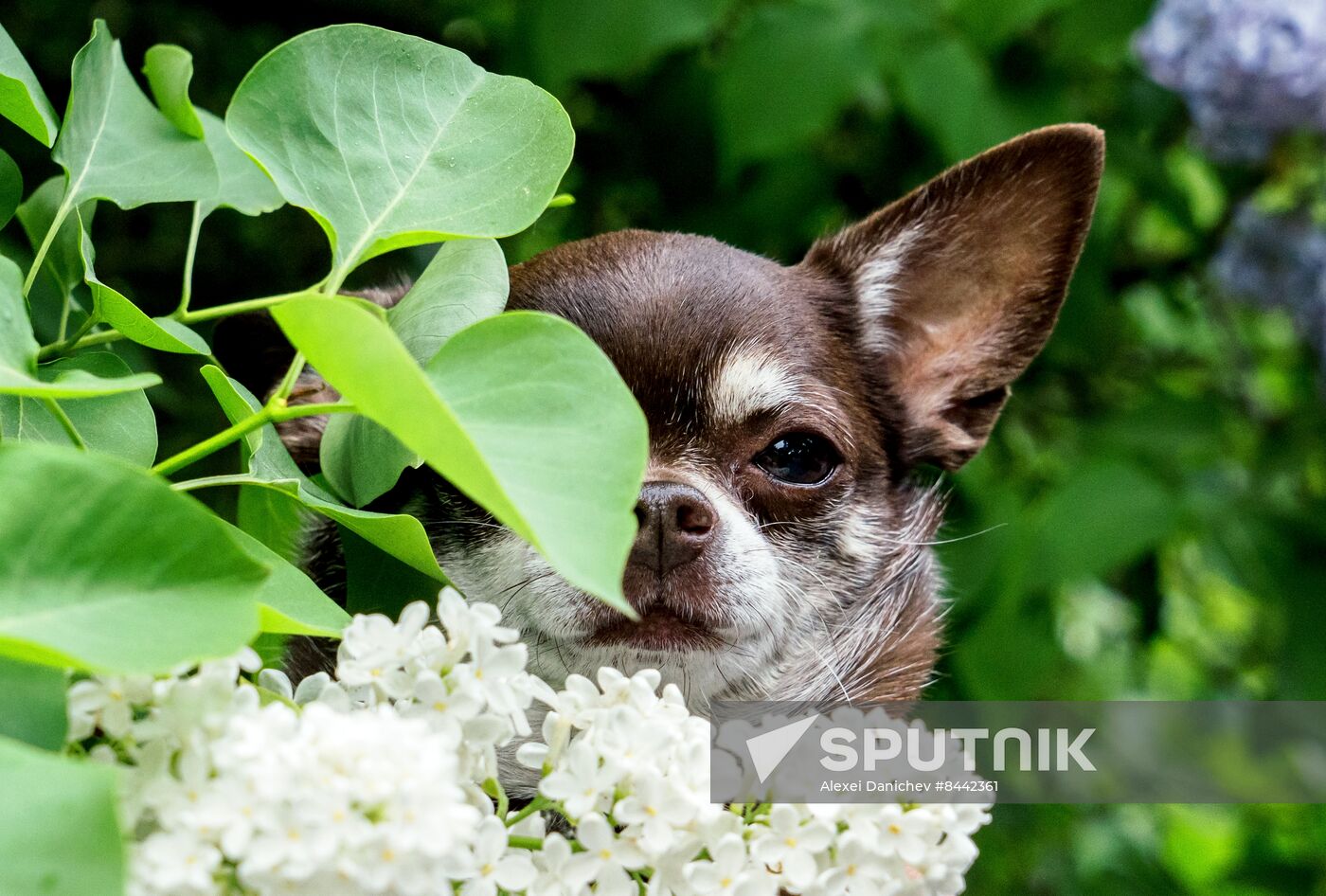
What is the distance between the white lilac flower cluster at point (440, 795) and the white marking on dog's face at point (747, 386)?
0.74m

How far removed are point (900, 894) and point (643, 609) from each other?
0.60m

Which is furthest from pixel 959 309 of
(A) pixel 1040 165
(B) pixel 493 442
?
(B) pixel 493 442

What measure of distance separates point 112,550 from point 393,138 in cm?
47

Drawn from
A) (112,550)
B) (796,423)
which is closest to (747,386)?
(796,423)

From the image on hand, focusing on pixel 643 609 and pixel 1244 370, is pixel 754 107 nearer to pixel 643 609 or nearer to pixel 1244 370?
pixel 643 609

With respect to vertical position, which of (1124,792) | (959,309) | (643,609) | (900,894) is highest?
(959,309)

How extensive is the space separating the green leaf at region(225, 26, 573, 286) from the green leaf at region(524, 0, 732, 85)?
1254mm

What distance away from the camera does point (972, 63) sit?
8.05 feet

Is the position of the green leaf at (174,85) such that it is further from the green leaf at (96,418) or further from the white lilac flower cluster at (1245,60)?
the white lilac flower cluster at (1245,60)

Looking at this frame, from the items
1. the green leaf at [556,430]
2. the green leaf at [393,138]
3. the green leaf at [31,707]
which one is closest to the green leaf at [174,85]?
the green leaf at [393,138]

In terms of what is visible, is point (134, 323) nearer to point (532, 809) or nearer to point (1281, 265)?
point (532, 809)

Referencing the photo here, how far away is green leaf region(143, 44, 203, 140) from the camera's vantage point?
1.15 metres

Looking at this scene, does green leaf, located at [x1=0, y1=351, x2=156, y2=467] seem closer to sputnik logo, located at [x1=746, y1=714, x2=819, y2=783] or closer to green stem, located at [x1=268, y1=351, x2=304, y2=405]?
green stem, located at [x1=268, y1=351, x2=304, y2=405]

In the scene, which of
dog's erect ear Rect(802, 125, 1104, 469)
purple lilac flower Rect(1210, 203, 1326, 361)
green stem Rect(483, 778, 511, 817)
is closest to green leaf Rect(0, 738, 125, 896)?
green stem Rect(483, 778, 511, 817)
